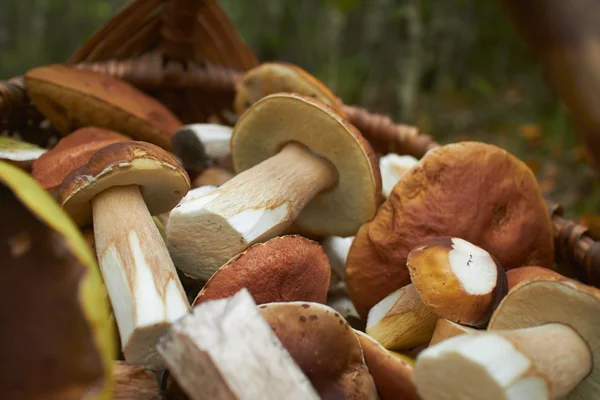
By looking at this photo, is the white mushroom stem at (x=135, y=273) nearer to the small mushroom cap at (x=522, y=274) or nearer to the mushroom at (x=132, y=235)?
the mushroom at (x=132, y=235)

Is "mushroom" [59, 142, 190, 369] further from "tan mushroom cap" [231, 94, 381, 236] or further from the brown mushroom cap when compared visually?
the brown mushroom cap

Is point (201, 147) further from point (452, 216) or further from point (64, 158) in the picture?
point (452, 216)

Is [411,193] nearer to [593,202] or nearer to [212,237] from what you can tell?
[212,237]

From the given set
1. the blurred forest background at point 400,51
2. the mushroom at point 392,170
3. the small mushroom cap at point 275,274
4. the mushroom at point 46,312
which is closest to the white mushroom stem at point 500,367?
the small mushroom cap at point 275,274

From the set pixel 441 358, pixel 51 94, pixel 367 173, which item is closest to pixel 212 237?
pixel 367 173

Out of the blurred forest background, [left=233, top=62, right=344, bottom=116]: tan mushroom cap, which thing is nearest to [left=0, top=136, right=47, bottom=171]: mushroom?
[left=233, top=62, right=344, bottom=116]: tan mushroom cap

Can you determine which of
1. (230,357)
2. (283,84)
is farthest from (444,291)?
(283,84)
